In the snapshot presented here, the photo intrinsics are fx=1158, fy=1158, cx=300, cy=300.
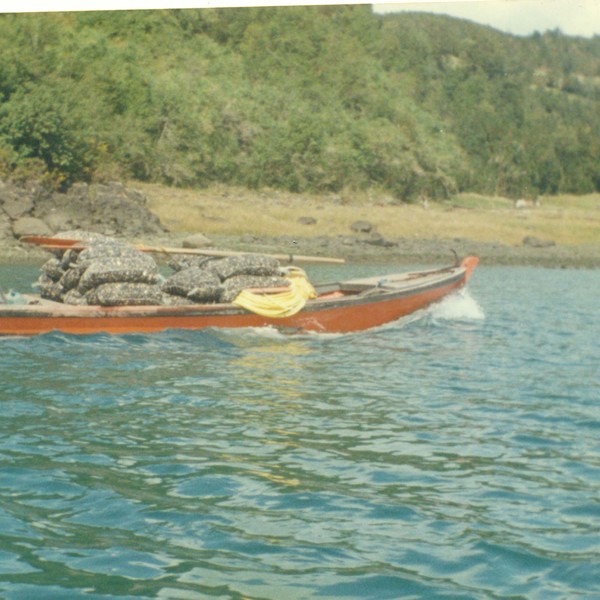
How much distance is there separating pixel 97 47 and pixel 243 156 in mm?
6164

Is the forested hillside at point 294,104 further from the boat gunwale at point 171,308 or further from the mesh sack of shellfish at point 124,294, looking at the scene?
the mesh sack of shellfish at point 124,294

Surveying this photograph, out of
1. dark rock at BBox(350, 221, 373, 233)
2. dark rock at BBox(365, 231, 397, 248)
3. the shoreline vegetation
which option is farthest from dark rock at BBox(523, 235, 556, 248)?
dark rock at BBox(350, 221, 373, 233)

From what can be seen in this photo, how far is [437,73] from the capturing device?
101 feet

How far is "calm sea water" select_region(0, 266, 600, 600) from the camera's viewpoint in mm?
5285

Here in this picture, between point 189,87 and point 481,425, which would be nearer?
point 481,425

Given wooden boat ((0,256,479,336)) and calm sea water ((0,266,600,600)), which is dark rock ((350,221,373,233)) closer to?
wooden boat ((0,256,479,336))

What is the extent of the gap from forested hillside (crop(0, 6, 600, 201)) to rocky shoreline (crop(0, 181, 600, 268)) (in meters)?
0.76

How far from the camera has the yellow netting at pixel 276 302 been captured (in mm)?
12797

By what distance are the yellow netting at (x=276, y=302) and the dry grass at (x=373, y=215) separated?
1416 cm

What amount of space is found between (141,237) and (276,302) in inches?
529

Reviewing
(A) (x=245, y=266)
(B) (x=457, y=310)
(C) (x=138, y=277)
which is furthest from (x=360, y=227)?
(C) (x=138, y=277)

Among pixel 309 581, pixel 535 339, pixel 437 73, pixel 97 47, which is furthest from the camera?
pixel 437 73

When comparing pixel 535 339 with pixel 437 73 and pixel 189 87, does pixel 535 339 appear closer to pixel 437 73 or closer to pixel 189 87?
pixel 189 87

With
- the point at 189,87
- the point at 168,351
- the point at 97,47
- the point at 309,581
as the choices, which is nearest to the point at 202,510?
the point at 309,581
